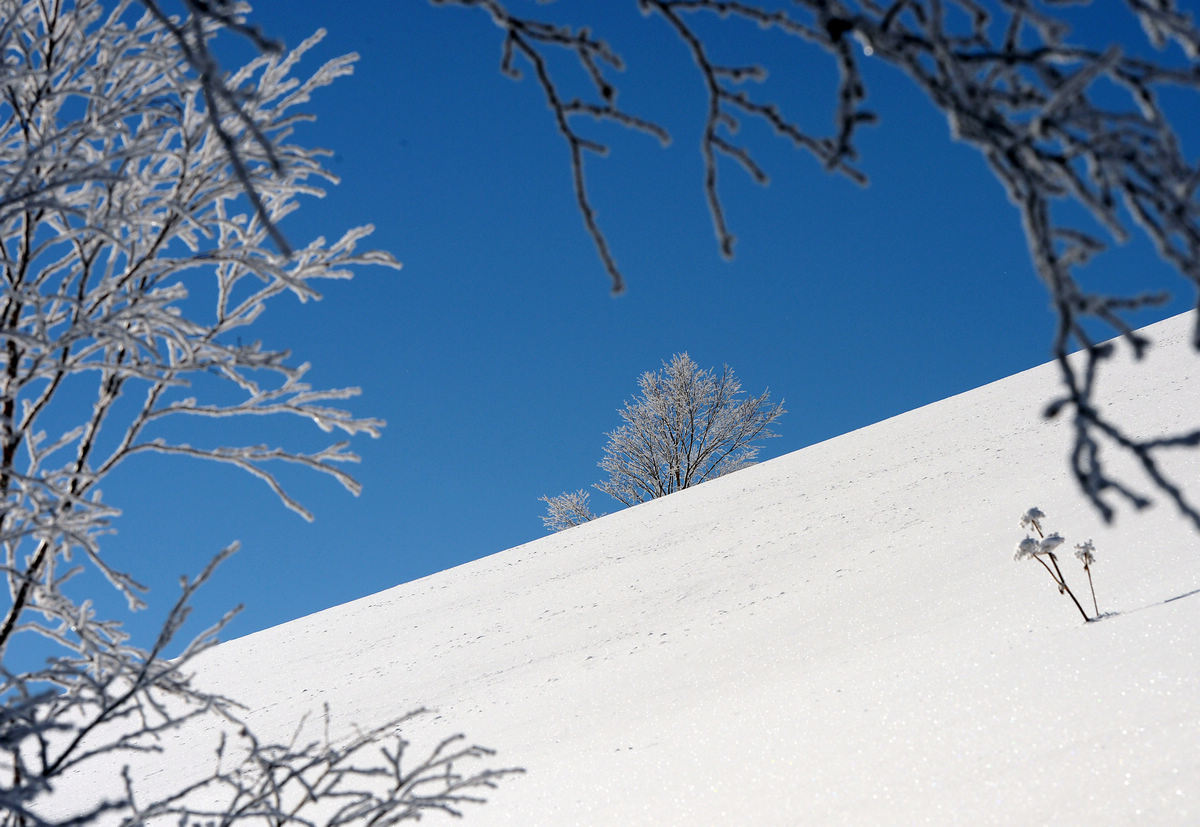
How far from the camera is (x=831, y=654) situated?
487cm

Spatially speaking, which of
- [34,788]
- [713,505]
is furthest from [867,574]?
[34,788]

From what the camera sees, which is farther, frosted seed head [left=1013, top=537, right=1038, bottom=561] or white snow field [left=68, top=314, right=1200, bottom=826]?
frosted seed head [left=1013, top=537, right=1038, bottom=561]

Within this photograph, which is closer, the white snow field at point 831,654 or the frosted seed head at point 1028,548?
the white snow field at point 831,654

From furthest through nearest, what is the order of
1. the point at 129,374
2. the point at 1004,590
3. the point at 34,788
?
the point at 1004,590 → the point at 129,374 → the point at 34,788

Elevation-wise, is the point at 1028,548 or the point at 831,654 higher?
the point at 1028,548

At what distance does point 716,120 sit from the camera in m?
1.04

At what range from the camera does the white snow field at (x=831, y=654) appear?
3066 millimetres

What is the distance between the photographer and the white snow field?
3.07 metres

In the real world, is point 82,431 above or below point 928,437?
below

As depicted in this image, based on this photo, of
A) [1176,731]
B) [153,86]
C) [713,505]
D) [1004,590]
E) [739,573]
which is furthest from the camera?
[713,505]

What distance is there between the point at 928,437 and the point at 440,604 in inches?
231

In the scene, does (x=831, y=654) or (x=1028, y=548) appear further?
(x=831, y=654)

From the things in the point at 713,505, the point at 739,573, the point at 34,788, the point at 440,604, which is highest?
the point at 713,505

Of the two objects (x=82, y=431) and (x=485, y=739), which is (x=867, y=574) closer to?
(x=485, y=739)
